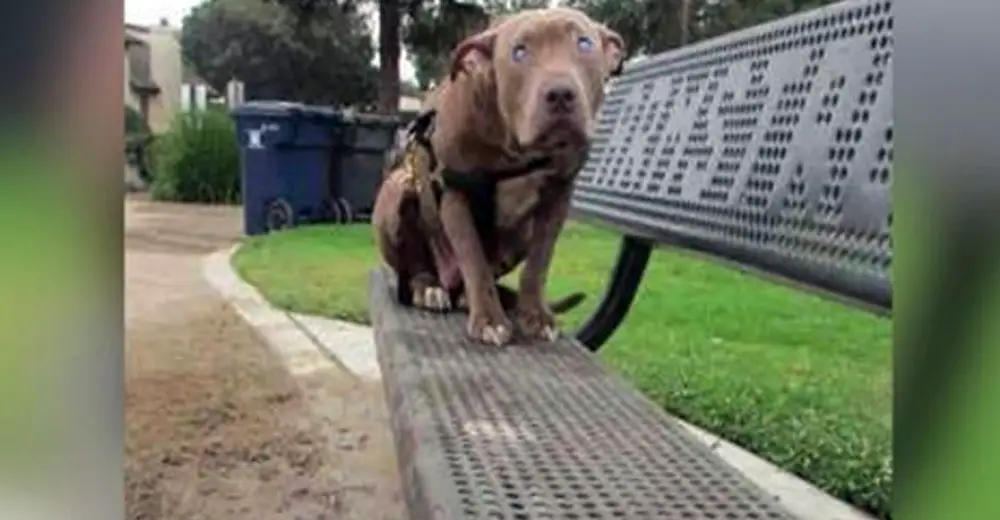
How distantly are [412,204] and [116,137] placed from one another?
84cm

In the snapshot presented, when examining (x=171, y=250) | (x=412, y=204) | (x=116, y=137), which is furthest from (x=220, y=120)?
(x=116, y=137)

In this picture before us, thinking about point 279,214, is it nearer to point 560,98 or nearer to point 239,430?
point 239,430

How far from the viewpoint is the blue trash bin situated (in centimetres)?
407

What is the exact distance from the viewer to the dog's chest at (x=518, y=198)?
2.92ft

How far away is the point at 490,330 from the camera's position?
0.90 metres

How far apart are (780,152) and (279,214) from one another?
3.52m

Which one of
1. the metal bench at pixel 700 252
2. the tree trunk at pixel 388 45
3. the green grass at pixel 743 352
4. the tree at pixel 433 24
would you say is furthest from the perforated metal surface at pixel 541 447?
the tree trunk at pixel 388 45

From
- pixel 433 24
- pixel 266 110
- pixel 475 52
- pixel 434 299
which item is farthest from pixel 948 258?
pixel 433 24

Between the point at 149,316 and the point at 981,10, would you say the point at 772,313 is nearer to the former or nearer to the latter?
the point at 149,316

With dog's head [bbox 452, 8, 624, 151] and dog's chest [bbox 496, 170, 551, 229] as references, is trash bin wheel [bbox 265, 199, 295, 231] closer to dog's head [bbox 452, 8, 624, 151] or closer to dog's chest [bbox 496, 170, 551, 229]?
dog's chest [bbox 496, 170, 551, 229]

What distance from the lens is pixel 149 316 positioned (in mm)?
1255

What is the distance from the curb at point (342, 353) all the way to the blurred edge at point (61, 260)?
734 mm

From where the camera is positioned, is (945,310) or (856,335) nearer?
(945,310)

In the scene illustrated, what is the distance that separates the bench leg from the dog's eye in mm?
540
